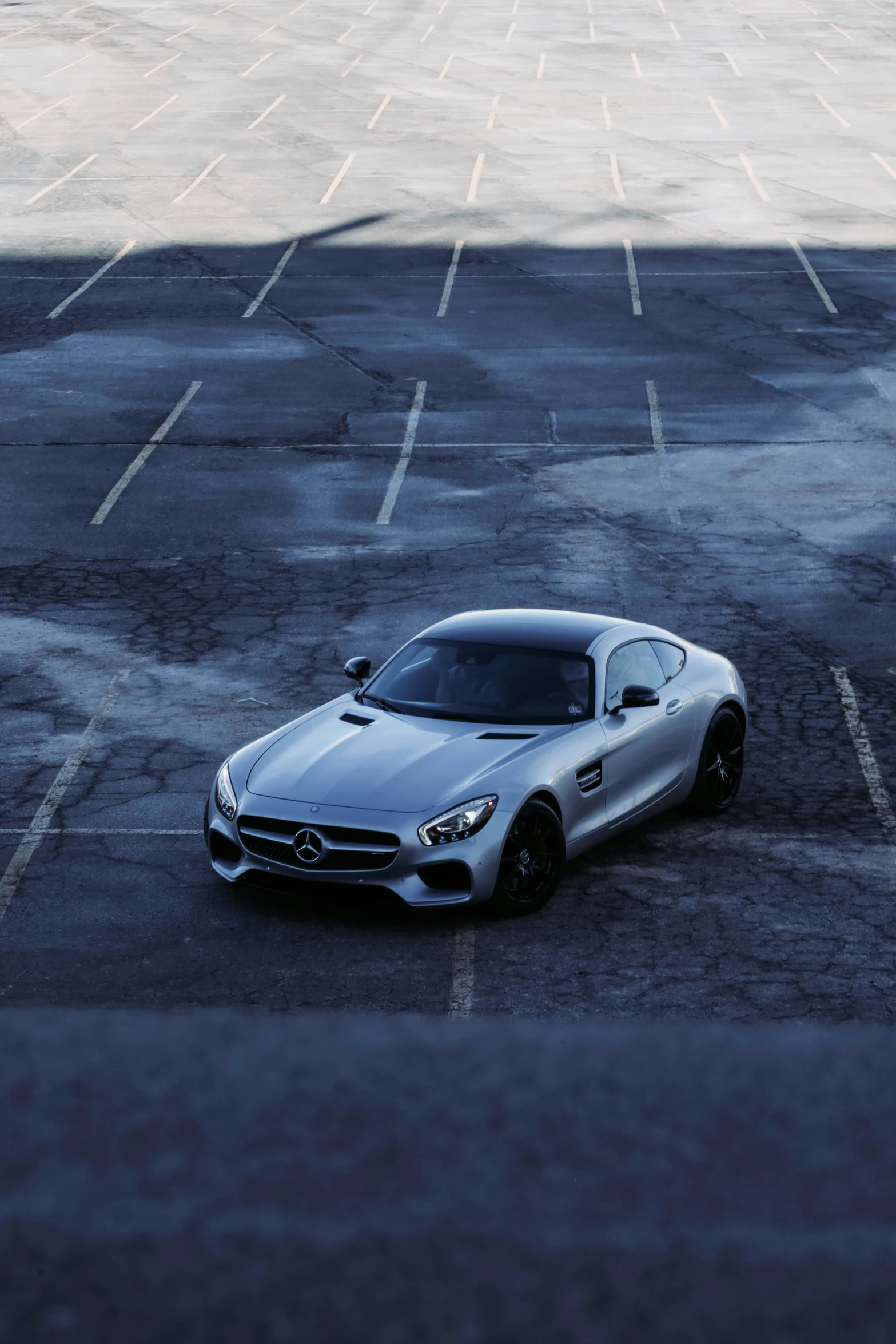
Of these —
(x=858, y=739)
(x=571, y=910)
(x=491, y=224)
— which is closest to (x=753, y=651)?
(x=858, y=739)

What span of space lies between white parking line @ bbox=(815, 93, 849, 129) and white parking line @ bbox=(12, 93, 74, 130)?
21.7m

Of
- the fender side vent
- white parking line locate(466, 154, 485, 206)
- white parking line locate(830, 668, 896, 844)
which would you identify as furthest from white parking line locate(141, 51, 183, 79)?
the fender side vent

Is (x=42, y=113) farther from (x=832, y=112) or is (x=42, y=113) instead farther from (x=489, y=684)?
(x=489, y=684)

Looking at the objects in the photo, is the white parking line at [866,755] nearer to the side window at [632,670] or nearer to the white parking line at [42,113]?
the side window at [632,670]

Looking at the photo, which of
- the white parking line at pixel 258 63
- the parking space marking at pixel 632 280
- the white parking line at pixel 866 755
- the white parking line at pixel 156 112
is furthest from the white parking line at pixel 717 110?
the white parking line at pixel 866 755

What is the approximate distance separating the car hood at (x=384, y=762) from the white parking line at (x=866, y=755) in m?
2.62

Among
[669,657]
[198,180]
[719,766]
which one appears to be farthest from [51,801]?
[198,180]

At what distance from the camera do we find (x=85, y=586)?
16812mm

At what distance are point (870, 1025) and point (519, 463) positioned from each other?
14039 mm

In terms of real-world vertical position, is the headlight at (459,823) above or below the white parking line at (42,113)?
above

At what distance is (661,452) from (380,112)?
28281mm

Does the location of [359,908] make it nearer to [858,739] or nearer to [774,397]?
[858,739]

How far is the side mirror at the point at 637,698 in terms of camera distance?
33.1ft

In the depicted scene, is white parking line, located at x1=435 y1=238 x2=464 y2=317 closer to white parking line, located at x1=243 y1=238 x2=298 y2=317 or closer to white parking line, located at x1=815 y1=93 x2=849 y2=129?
white parking line, located at x1=243 y1=238 x2=298 y2=317
